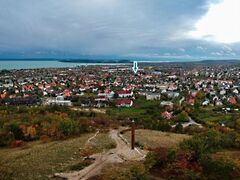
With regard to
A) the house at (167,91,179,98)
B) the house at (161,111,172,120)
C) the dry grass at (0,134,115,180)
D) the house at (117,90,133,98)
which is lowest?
the house at (167,91,179,98)

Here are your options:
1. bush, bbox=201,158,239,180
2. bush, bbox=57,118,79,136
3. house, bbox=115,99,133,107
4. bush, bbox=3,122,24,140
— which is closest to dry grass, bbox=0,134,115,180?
bush, bbox=57,118,79,136

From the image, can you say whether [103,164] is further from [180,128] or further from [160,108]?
[160,108]

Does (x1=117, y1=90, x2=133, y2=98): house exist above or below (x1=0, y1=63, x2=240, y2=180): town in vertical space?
below

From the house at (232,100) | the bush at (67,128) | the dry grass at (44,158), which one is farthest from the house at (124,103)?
the dry grass at (44,158)

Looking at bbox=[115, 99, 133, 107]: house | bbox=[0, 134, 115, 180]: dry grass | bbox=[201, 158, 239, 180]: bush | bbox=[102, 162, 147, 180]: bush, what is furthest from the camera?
bbox=[115, 99, 133, 107]: house

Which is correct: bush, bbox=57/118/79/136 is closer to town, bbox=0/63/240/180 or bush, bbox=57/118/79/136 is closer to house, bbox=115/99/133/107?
town, bbox=0/63/240/180
